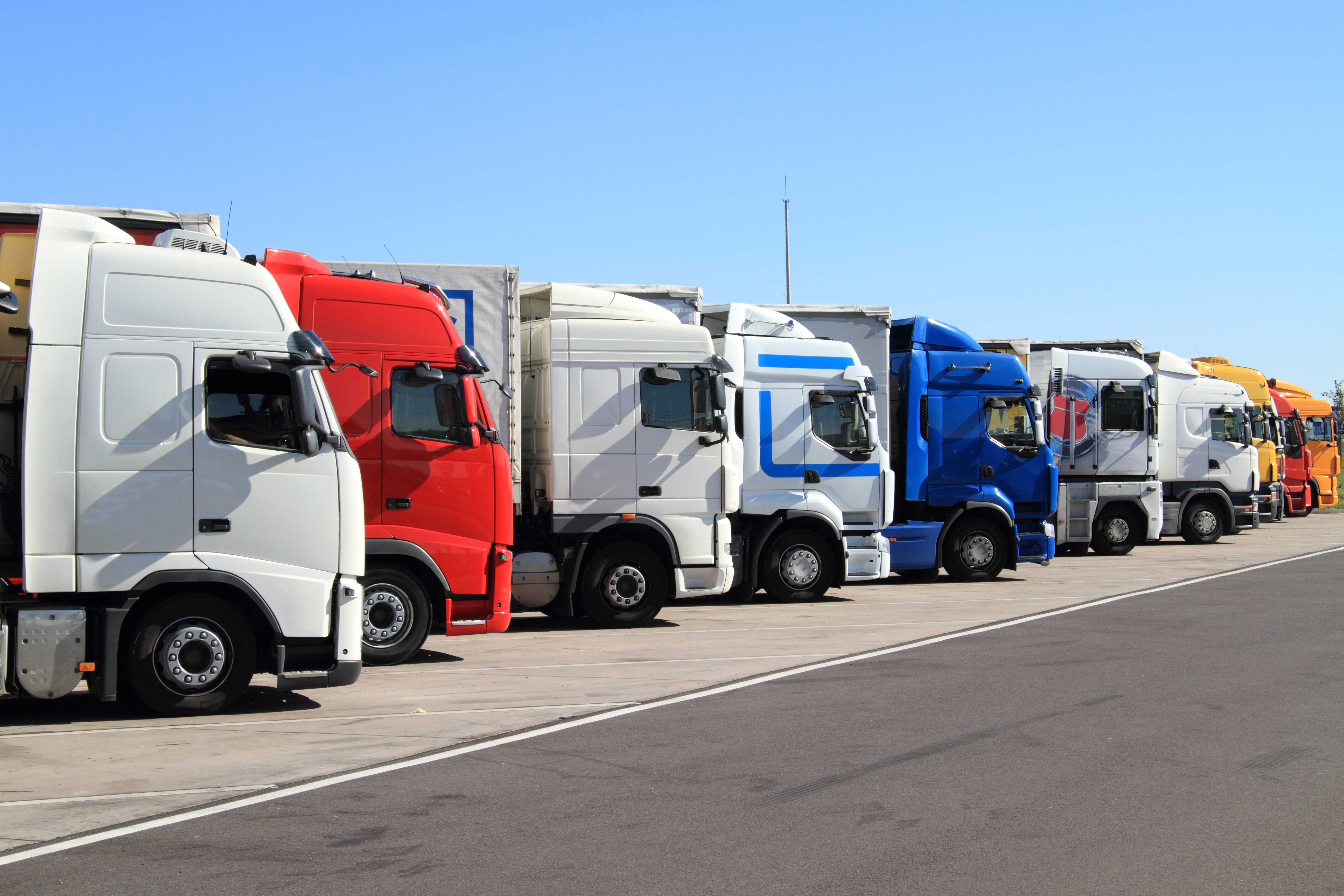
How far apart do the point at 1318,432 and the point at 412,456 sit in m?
36.5

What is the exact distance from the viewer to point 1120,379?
2378 centimetres

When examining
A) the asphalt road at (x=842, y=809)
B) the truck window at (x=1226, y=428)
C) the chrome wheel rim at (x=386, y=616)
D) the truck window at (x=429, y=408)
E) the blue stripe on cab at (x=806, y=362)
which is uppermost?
the blue stripe on cab at (x=806, y=362)

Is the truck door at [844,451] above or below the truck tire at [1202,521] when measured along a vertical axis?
above

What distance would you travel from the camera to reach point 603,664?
11.3m

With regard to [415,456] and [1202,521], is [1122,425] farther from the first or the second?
[415,456]

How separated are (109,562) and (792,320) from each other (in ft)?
35.7

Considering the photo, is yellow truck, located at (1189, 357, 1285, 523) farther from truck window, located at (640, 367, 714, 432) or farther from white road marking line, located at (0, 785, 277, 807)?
white road marking line, located at (0, 785, 277, 807)

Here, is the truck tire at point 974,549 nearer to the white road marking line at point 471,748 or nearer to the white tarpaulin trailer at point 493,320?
the white road marking line at point 471,748

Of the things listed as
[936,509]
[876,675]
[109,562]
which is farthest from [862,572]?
[109,562]

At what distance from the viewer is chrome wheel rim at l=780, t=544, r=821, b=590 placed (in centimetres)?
1688

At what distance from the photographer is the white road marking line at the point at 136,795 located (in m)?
6.29

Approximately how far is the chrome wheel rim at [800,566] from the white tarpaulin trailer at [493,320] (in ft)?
16.7

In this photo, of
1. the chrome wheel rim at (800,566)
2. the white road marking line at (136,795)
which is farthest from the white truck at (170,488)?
the chrome wheel rim at (800,566)

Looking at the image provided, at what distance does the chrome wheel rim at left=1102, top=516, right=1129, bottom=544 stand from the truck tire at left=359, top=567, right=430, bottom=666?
17107mm
